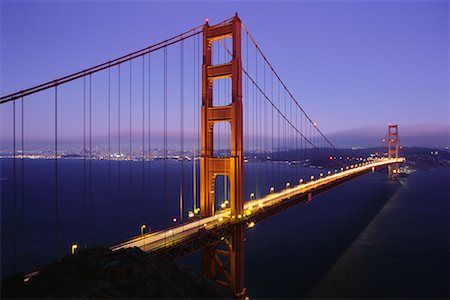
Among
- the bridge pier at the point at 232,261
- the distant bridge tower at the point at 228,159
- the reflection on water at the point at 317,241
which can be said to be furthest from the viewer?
the reflection on water at the point at 317,241

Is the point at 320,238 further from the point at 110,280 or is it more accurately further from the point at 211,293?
the point at 110,280

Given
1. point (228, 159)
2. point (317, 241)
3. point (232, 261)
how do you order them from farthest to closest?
point (317, 241), point (228, 159), point (232, 261)

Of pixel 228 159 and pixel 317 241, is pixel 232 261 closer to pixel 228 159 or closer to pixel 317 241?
pixel 228 159

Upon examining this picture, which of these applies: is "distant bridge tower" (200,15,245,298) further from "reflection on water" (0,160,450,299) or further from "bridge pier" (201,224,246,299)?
"reflection on water" (0,160,450,299)

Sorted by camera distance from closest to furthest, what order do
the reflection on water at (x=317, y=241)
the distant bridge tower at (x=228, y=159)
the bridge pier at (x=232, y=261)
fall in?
the bridge pier at (x=232, y=261) < the distant bridge tower at (x=228, y=159) < the reflection on water at (x=317, y=241)

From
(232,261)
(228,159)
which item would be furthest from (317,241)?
(228,159)

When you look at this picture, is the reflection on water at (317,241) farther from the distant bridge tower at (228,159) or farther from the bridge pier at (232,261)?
the distant bridge tower at (228,159)

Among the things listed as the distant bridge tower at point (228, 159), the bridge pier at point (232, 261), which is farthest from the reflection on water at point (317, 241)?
the distant bridge tower at point (228, 159)

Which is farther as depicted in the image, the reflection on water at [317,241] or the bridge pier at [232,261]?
the reflection on water at [317,241]

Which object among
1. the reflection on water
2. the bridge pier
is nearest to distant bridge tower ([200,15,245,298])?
the bridge pier

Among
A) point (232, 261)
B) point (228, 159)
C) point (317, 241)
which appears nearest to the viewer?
point (232, 261)
